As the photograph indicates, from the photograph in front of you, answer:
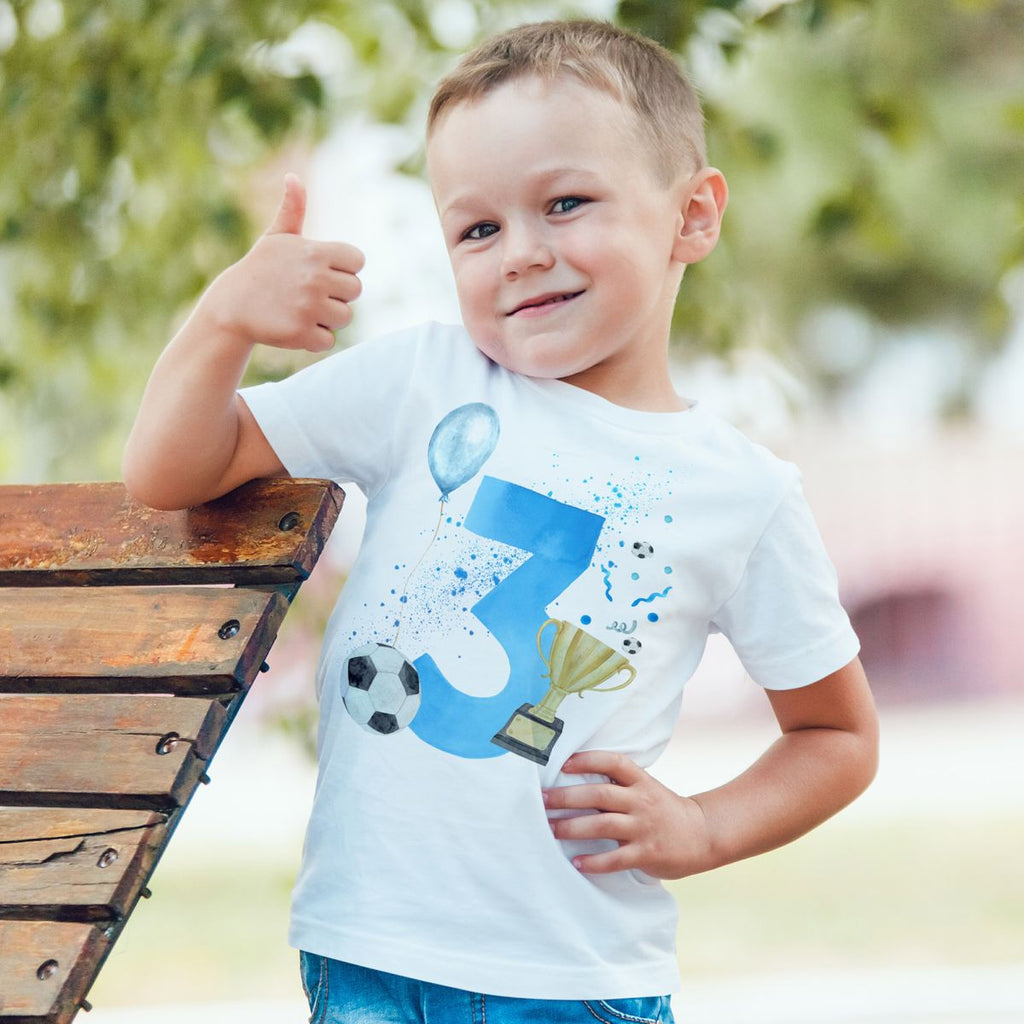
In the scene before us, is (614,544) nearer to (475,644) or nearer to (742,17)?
(475,644)

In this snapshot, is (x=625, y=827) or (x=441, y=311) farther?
(x=441, y=311)

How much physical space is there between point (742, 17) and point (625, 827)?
5.58ft

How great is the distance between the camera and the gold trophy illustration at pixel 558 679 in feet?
4.35

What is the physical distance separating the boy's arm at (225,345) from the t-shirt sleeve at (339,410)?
0.12 feet

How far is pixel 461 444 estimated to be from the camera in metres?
1.43

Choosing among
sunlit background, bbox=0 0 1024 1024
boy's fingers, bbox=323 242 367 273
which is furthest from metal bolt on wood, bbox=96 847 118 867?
sunlit background, bbox=0 0 1024 1024

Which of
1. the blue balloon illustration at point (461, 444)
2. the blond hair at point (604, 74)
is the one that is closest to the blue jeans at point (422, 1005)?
the blue balloon illustration at point (461, 444)

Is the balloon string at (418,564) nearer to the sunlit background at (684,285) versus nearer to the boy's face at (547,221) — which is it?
the boy's face at (547,221)

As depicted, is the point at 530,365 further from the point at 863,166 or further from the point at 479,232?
the point at 863,166

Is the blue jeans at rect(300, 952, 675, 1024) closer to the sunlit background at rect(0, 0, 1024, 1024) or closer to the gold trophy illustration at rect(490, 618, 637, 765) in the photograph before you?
the gold trophy illustration at rect(490, 618, 637, 765)

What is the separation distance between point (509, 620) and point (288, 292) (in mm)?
375

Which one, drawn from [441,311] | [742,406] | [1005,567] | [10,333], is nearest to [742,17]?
[742,406]

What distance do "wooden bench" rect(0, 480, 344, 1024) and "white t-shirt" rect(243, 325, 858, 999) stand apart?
0.09m

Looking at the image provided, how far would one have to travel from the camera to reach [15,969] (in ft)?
3.78
